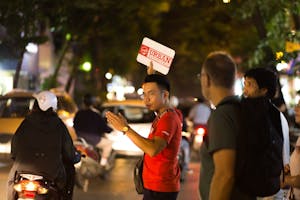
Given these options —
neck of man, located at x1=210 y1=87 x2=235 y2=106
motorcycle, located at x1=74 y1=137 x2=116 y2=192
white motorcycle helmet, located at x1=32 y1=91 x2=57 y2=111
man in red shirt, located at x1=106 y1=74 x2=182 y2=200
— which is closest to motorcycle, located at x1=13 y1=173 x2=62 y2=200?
white motorcycle helmet, located at x1=32 y1=91 x2=57 y2=111

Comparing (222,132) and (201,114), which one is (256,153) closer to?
(222,132)

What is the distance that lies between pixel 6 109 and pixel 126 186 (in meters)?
3.60

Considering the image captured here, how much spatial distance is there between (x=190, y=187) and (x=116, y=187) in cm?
144

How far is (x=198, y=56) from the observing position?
130 ft

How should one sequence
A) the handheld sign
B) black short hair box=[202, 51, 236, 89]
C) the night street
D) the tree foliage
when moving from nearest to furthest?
black short hair box=[202, 51, 236, 89] → the handheld sign → the night street → the tree foliage

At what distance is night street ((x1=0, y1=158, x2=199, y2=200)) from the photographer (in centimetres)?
1045

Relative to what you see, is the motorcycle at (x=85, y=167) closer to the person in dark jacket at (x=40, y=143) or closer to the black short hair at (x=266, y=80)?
the person in dark jacket at (x=40, y=143)

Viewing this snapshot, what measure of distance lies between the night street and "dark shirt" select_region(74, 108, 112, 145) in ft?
3.17

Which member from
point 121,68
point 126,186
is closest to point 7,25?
point 126,186

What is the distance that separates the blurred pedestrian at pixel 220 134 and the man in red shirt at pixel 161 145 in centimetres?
92

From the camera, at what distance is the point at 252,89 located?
4414 mm

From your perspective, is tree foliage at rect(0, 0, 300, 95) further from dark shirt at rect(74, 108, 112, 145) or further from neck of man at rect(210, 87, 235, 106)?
neck of man at rect(210, 87, 235, 106)

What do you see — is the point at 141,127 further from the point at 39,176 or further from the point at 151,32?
the point at 151,32

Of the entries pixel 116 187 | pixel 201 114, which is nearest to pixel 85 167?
pixel 116 187
